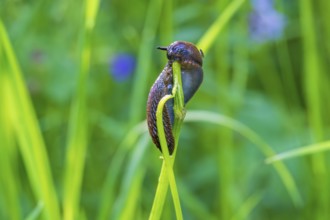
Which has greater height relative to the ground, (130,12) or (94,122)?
(130,12)

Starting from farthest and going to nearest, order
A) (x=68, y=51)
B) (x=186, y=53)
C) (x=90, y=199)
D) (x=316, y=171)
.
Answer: (x=68, y=51) → (x=90, y=199) → (x=316, y=171) → (x=186, y=53)

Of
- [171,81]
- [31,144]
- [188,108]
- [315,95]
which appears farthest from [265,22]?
[171,81]

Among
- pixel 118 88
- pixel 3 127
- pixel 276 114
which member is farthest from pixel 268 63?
pixel 3 127

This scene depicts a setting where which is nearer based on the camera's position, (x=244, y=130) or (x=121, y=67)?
(x=244, y=130)

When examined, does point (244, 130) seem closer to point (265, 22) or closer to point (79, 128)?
point (79, 128)

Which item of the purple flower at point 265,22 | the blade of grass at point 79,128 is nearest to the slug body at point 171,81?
the blade of grass at point 79,128

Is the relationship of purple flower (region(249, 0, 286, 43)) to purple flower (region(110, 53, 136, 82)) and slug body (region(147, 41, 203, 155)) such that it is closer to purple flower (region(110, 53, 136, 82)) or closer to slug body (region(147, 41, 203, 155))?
purple flower (region(110, 53, 136, 82))

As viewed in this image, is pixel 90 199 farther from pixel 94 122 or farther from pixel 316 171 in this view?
pixel 316 171
